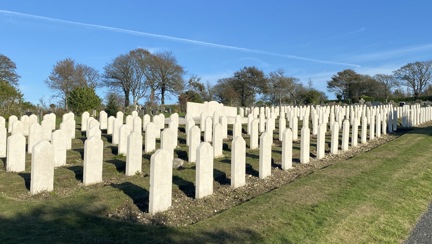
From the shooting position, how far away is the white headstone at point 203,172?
741 cm

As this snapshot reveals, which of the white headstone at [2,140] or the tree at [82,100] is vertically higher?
the tree at [82,100]

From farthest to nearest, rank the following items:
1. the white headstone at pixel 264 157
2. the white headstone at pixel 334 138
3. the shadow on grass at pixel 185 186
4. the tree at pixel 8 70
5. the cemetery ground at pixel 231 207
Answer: the tree at pixel 8 70 < the white headstone at pixel 334 138 < the white headstone at pixel 264 157 < the shadow on grass at pixel 185 186 < the cemetery ground at pixel 231 207

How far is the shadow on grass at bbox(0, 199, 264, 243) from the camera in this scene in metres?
4.63

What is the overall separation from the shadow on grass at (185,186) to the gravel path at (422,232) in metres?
4.02

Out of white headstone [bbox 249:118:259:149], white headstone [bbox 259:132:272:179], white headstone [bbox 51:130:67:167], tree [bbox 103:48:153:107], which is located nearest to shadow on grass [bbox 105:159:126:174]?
white headstone [bbox 51:130:67:167]

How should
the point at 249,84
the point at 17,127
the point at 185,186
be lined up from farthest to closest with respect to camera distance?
the point at 249,84
the point at 17,127
the point at 185,186

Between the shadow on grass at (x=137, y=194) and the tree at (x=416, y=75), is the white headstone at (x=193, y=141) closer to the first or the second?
the shadow on grass at (x=137, y=194)

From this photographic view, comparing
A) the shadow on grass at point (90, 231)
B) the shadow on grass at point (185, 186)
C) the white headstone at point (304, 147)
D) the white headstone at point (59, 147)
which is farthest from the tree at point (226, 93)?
the shadow on grass at point (90, 231)

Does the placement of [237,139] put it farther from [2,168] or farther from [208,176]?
[2,168]

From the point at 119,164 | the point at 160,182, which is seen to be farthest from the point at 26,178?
the point at 160,182

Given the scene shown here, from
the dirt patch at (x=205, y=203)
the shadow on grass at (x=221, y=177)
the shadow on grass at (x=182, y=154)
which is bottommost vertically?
the dirt patch at (x=205, y=203)

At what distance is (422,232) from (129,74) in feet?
172

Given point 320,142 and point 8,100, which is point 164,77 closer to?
point 8,100

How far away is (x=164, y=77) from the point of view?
184ft
